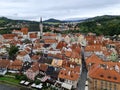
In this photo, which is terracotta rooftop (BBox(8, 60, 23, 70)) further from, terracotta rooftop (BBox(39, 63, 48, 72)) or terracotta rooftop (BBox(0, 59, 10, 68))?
terracotta rooftop (BBox(39, 63, 48, 72))

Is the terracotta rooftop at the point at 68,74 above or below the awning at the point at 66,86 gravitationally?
above

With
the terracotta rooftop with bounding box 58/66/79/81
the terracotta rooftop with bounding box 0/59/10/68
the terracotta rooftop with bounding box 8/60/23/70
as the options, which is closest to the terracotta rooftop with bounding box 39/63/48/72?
the terracotta rooftop with bounding box 58/66/79/81

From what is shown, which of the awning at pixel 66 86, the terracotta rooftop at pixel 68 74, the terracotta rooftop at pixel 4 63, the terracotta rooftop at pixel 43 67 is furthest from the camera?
the terracotta rooftop at pixel 4 63

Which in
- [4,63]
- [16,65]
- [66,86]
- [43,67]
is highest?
[4,63]

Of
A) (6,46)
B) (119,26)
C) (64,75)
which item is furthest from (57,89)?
(119,26)

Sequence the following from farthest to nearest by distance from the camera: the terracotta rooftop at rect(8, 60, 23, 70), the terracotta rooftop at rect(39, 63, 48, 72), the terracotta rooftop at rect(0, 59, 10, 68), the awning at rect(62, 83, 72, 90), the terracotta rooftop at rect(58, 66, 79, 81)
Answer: the terracotta rooftop at rect(0, 59, 10, 68)
the terracotta rooftop at rect(8, 60, 23, 70)
the terracotta rooftop at rect(39, 63, 48, 72)
the terracotta rooftop at rect(58, 66, 79, 81)
the awning at rect(62, 83, 72, 90)

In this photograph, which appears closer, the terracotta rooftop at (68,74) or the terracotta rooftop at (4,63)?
the terracotta rooftop at (68,74)

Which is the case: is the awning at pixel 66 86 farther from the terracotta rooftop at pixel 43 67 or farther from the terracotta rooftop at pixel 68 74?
the terracotta rooftop at pixel 43 67

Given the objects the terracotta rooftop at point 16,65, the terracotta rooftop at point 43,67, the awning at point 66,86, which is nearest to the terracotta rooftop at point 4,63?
the terracotta rooftop at point 16,65

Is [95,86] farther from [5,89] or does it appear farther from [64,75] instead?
[5,89]

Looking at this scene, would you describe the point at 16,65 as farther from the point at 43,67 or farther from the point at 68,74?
the point at 68,74

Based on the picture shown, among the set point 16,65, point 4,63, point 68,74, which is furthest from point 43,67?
point 4,63

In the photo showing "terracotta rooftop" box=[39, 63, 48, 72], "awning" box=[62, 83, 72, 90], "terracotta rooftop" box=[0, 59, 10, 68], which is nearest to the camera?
"awning" box=[62, 83, 72, 90]
